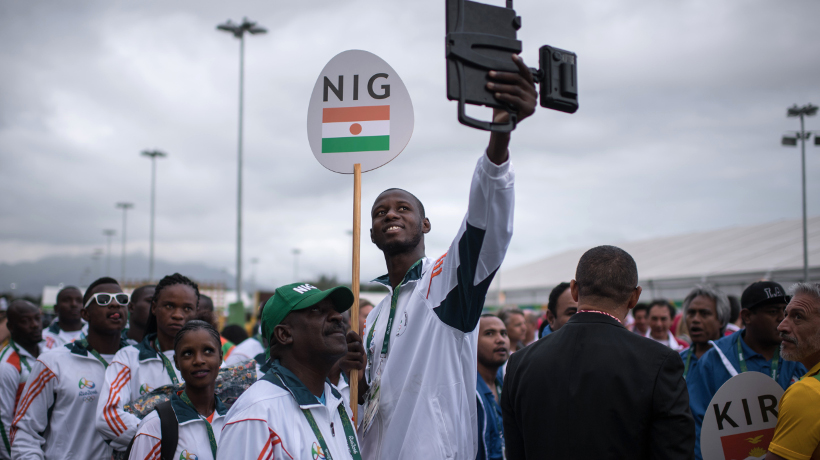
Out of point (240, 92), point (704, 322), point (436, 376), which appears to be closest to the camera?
point (436, 376)

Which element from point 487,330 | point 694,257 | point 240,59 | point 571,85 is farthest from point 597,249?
point 694,257

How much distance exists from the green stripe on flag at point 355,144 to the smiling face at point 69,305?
A: 4577 millimetres

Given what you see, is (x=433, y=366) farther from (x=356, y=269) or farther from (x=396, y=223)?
(x=396, y=223)

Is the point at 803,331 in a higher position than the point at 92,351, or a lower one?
higher

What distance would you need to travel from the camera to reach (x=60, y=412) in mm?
4367

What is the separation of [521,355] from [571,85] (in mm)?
1572

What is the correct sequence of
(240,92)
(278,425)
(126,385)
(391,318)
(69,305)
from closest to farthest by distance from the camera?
(278,425)
(391,318)
(126,385)
(69,305)
(240,92)

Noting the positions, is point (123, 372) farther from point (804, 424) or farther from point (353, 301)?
point (804, 424)

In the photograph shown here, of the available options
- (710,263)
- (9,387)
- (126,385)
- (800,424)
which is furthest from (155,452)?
(710,263)

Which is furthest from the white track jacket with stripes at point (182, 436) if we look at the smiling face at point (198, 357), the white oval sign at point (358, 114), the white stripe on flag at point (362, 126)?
the white stripe on flag at point (362, 126)

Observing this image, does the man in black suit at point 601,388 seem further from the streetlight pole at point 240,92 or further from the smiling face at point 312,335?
the streetlight pole at point 240,92

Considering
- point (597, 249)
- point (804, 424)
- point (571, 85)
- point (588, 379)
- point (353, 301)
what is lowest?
point (804, 424)

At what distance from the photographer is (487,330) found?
5.06 m

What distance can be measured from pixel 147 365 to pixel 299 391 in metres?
2.14
